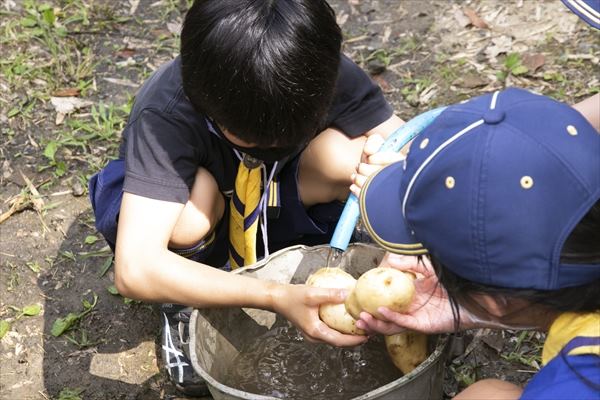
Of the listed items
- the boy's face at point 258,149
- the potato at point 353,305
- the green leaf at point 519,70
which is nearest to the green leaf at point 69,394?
the boy's face at point 258,149

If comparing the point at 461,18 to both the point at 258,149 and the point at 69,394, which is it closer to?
the point at 258,149

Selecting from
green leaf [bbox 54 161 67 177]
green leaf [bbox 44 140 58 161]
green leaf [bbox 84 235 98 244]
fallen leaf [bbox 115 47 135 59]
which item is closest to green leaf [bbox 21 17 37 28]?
→ fallen leaf [bbox 115 47 135 59]

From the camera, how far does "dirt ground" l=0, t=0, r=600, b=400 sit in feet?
8.58

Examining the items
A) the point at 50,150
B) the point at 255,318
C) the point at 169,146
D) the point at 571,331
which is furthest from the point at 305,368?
the point at 50,150

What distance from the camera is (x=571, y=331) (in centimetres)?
159

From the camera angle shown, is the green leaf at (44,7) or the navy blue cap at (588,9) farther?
the green leaf at (44,7)

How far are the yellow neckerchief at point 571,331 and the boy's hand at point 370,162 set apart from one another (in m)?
0.63

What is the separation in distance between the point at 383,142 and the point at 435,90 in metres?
1.23

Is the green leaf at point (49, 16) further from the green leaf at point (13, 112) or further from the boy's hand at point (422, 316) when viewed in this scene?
the boy's hand at point (422, 316)

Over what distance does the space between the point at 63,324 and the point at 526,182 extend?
176cm

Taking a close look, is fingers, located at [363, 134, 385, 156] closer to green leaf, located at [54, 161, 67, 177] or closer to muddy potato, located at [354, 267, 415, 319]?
muddy potato, located at [354, 267, 415, 319]

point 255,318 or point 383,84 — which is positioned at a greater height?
point 383,84

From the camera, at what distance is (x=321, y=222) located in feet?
8.80

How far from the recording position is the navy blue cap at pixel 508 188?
1.46m
